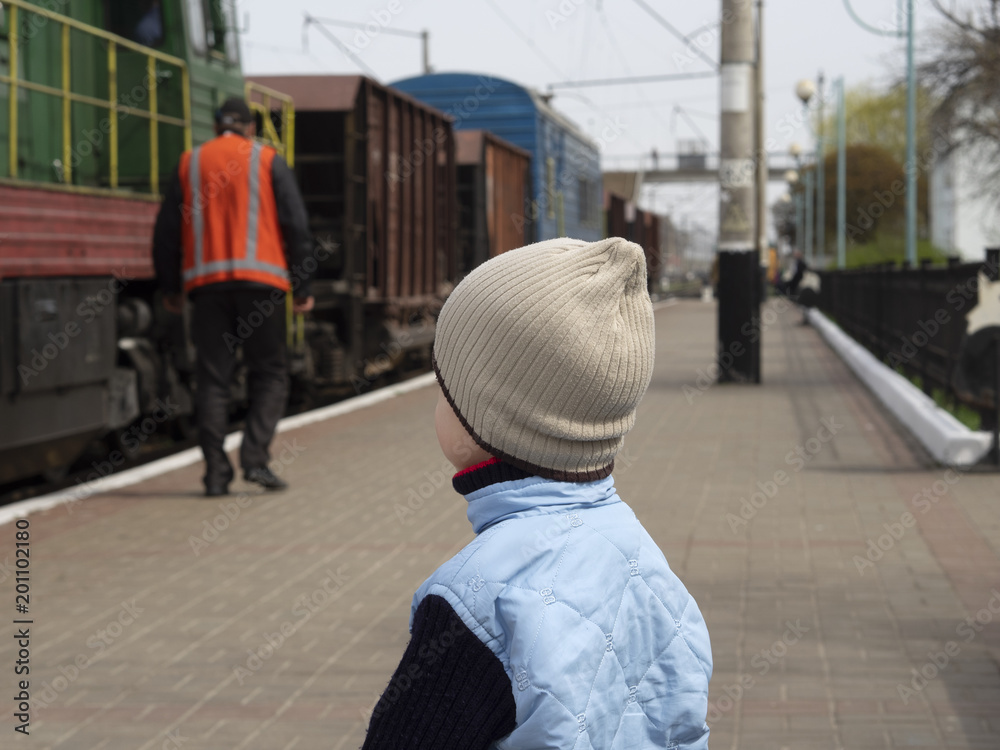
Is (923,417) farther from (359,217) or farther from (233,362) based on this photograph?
(359,217)

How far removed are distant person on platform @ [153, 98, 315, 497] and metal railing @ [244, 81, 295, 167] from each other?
139 inches

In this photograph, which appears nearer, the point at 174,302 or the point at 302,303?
the point at 174,302

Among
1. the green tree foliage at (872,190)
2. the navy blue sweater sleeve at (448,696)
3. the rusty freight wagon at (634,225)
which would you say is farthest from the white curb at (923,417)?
the green tree foliage at (872,190)

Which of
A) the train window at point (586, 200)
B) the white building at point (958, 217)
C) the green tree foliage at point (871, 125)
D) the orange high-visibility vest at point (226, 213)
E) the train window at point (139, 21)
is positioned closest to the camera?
the orange high-visibility vest at point (226, 213)

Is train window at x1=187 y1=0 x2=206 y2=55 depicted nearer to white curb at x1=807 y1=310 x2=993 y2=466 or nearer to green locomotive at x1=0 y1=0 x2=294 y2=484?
green locomotive at x1=0 y1=0 x2=294 y2=484

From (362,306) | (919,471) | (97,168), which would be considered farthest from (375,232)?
(919,471)

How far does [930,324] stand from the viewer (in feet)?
40.2

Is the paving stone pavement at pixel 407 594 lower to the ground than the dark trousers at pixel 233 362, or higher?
lower

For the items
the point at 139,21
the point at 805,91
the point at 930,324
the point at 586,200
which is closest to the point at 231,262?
the point at 139,21

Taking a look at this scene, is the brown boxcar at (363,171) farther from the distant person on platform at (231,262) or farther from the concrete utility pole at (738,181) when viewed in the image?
the distant person on platform at (231,262)

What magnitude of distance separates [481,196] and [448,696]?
59.8ft

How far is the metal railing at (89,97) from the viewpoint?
7.38 meters

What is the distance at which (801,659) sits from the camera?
15.1ft

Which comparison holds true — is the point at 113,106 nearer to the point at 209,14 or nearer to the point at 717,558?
the point at 209,14
